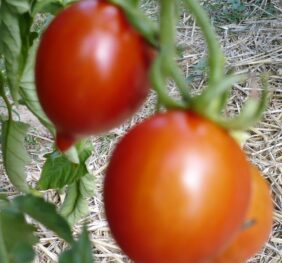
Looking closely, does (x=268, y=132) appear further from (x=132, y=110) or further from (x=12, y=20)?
(x=132, y=110)

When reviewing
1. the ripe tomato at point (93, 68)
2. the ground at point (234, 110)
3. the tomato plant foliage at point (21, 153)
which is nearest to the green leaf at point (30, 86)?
the tomato plant foliage at point (21, 153)

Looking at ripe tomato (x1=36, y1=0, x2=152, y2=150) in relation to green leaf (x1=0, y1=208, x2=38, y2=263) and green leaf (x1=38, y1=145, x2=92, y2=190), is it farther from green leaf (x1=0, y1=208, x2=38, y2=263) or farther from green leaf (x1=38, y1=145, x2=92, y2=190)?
green leaf (x1=38, y1=145, x2=92, y2=190)

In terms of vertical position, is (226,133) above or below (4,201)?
above

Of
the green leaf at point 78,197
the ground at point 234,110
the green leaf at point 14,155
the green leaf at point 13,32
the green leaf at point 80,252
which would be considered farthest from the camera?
the ground at point 234,110

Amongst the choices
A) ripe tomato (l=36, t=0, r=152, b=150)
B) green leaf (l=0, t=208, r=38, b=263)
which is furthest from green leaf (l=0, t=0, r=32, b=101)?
ripe tomato (l=36, t=0, r=152, b=150)

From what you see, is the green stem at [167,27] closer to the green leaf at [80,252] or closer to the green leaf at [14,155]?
the green leaf at [80,252]

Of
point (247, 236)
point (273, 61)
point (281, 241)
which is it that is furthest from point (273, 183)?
point (247, 236)

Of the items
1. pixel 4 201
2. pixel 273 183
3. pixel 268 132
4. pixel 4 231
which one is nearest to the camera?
pixel 4 231
